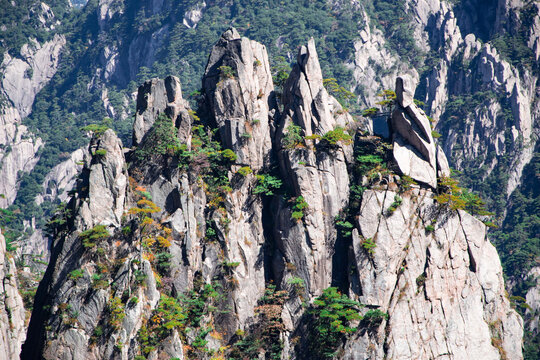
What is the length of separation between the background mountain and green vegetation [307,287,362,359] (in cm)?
3330

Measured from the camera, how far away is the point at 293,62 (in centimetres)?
11588

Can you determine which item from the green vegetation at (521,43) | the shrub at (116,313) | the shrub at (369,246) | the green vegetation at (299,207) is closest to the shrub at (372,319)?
the shrub at (369,246)

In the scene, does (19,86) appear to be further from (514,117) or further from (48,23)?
(514,117)

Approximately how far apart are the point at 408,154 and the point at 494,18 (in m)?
73.8

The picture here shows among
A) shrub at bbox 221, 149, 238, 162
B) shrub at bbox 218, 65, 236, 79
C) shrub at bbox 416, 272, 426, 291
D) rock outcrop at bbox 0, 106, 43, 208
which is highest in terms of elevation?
rock outcrop at bbox 0, 106, 43, 208

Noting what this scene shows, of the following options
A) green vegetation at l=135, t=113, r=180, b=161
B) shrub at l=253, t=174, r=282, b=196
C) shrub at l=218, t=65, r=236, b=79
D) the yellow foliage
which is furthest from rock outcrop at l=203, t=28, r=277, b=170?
the yellow foliage

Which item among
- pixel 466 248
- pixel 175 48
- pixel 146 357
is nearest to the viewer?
pixel 146 357

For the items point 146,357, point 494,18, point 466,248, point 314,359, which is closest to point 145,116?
point 146,357

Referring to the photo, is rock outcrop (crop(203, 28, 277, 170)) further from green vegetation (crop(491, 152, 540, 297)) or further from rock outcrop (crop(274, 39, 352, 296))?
green vegetation (crop(491, 152, 540, 297))

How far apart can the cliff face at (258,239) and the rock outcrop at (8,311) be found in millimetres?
2101

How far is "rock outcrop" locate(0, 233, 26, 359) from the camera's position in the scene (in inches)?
1588

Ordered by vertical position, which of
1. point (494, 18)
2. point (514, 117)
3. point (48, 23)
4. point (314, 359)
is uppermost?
point (48, 23)

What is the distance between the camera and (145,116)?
4616 cm

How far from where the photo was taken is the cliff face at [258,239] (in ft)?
130
